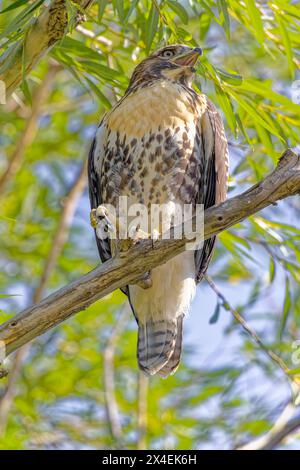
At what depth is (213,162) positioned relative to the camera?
449 cm

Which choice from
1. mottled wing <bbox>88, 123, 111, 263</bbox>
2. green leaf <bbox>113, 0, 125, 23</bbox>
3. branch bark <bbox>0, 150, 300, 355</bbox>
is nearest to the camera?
branch bark <bbox>0, 150, 300, 355</bbox>

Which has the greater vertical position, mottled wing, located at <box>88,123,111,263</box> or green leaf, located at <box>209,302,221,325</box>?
mottled wing, located at <box>88,123,111,263</box>

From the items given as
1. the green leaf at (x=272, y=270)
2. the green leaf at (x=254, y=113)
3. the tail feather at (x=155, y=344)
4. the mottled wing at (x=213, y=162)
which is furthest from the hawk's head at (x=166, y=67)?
the tail feather at (x=155, y=344)

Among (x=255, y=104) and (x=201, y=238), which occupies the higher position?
(x=255, y=104)

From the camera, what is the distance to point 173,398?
634 cm

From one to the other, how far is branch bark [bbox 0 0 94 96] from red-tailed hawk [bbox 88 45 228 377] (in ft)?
2.99

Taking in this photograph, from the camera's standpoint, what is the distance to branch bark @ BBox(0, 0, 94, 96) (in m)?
3.59

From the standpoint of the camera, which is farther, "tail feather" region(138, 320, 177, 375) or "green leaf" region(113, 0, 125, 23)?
"tail feather" region(138, 320, 177, 375)

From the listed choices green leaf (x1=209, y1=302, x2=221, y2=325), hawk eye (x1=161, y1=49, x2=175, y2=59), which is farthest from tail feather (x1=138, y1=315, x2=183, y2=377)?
hawk eye (x1=161, y1=49, x2=175, y2=59)

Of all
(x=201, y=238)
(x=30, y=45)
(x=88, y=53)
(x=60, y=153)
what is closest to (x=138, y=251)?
(x=201, y=238)

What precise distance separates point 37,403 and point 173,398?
914 mm

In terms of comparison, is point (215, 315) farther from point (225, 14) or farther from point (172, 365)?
point (225, 14)

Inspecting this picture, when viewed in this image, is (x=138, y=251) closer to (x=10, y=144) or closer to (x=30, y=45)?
(x=30, y=45)

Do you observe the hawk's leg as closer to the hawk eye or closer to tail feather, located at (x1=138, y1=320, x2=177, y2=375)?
tail feather, located at (x1=138, y1=320, x2=177, y2=375)
